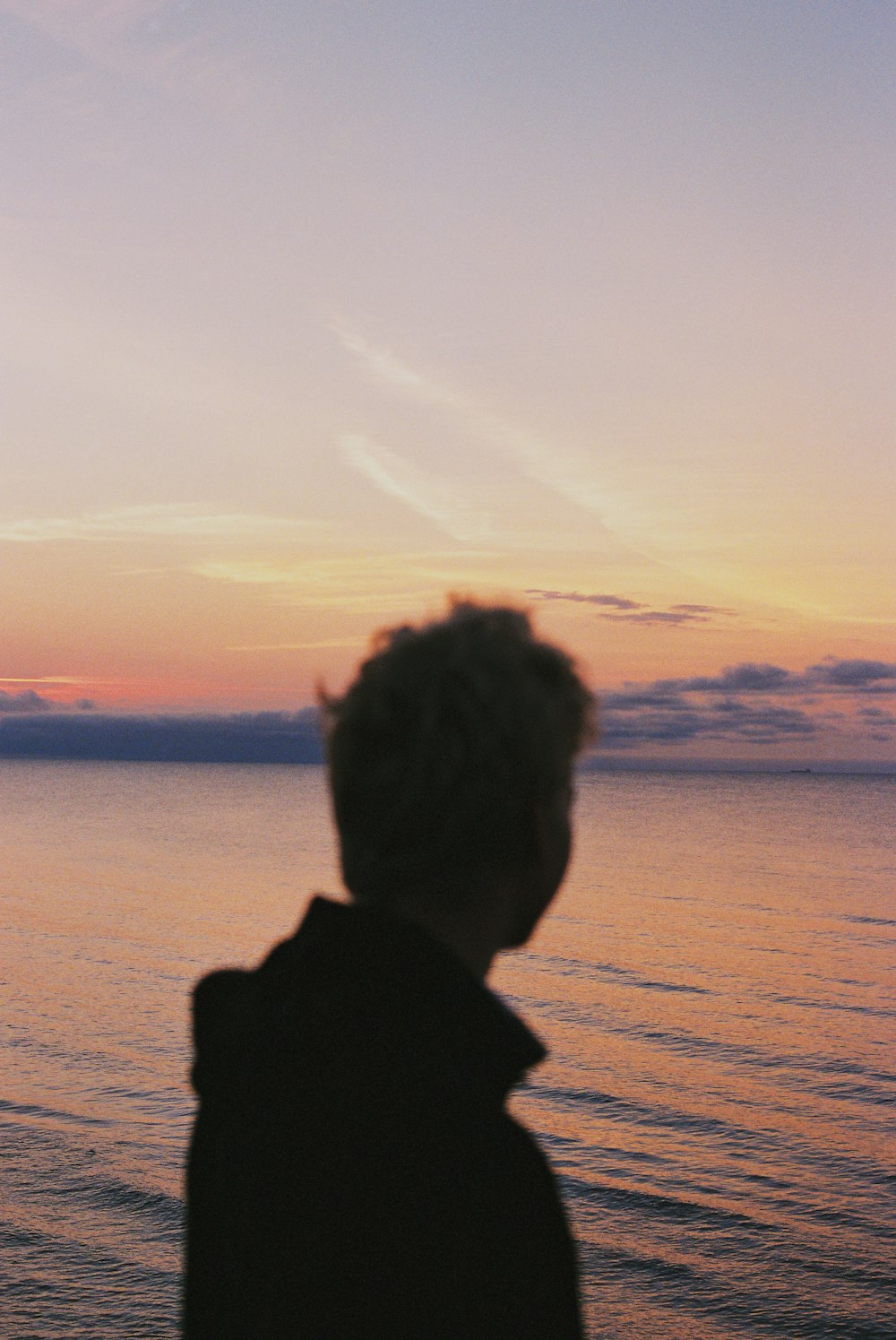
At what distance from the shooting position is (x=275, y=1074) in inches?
62.0

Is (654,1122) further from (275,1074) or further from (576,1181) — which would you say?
(275,1074)

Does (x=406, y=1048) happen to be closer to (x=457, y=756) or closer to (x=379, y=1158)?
(x=379, y=1158)

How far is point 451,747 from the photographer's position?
1.58m

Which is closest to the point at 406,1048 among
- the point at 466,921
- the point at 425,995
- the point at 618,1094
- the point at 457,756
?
the point at 425,995

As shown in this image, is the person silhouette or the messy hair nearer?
the person silhouette

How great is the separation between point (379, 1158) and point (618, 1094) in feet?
56.0

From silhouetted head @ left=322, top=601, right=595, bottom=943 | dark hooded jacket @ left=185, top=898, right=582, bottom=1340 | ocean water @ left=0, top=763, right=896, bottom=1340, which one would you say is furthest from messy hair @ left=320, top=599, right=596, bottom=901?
ocean water @ left=0, top=763, right=896, bottom=1340

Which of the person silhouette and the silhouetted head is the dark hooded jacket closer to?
the person silhouette

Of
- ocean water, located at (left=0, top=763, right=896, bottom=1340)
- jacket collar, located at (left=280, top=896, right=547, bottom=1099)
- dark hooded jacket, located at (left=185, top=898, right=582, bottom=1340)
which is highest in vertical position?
jacket collar, located at (left=280, top=896, right=547, bottom=1099)

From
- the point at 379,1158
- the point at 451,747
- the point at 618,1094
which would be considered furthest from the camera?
the point at 618,1094

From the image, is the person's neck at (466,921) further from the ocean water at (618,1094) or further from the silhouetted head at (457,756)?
the ocean water at (618,1094)

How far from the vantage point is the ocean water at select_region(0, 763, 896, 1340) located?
10633 millimetres

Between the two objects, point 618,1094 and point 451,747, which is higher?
point 451,747

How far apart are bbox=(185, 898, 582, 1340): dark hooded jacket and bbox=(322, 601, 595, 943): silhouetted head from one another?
12cm
